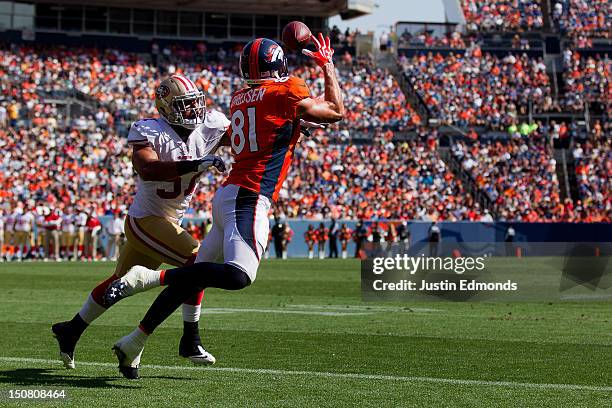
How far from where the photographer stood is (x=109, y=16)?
43.9 m

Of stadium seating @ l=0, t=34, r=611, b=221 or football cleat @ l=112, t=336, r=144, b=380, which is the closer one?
football cleat @ l=112, t=336, r=144, b=380

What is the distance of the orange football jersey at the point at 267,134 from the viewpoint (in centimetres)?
632

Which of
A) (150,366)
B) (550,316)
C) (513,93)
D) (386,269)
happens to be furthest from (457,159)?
(150,366)

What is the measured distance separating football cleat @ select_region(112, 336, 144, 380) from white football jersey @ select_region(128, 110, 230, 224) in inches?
38.7

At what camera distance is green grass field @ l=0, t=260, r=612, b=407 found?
5.77 meters

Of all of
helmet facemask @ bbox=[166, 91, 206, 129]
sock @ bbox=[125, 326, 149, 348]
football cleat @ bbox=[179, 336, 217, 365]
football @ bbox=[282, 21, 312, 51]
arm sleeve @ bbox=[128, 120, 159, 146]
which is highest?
football @ bbox=[282, 21, 312, 51]

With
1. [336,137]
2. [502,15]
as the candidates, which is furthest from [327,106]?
[502,15]

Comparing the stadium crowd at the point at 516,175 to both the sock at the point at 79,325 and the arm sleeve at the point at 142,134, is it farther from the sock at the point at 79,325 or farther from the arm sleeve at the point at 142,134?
the sock at the point at 79,325

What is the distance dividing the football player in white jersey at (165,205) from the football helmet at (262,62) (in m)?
0.56

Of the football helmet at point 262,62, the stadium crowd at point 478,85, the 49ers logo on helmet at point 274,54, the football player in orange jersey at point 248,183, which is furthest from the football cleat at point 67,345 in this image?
the stadium crowd at point 478,85

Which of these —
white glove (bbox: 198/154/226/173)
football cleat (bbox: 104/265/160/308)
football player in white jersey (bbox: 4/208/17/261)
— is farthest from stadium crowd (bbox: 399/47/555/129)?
football cleat (bbox: 104/265/160/308)

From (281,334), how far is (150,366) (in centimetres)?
252

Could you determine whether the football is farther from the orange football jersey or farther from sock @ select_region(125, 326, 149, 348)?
sock @ select_region(125, 326, 149, 348)

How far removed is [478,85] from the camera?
43125 millimetres
